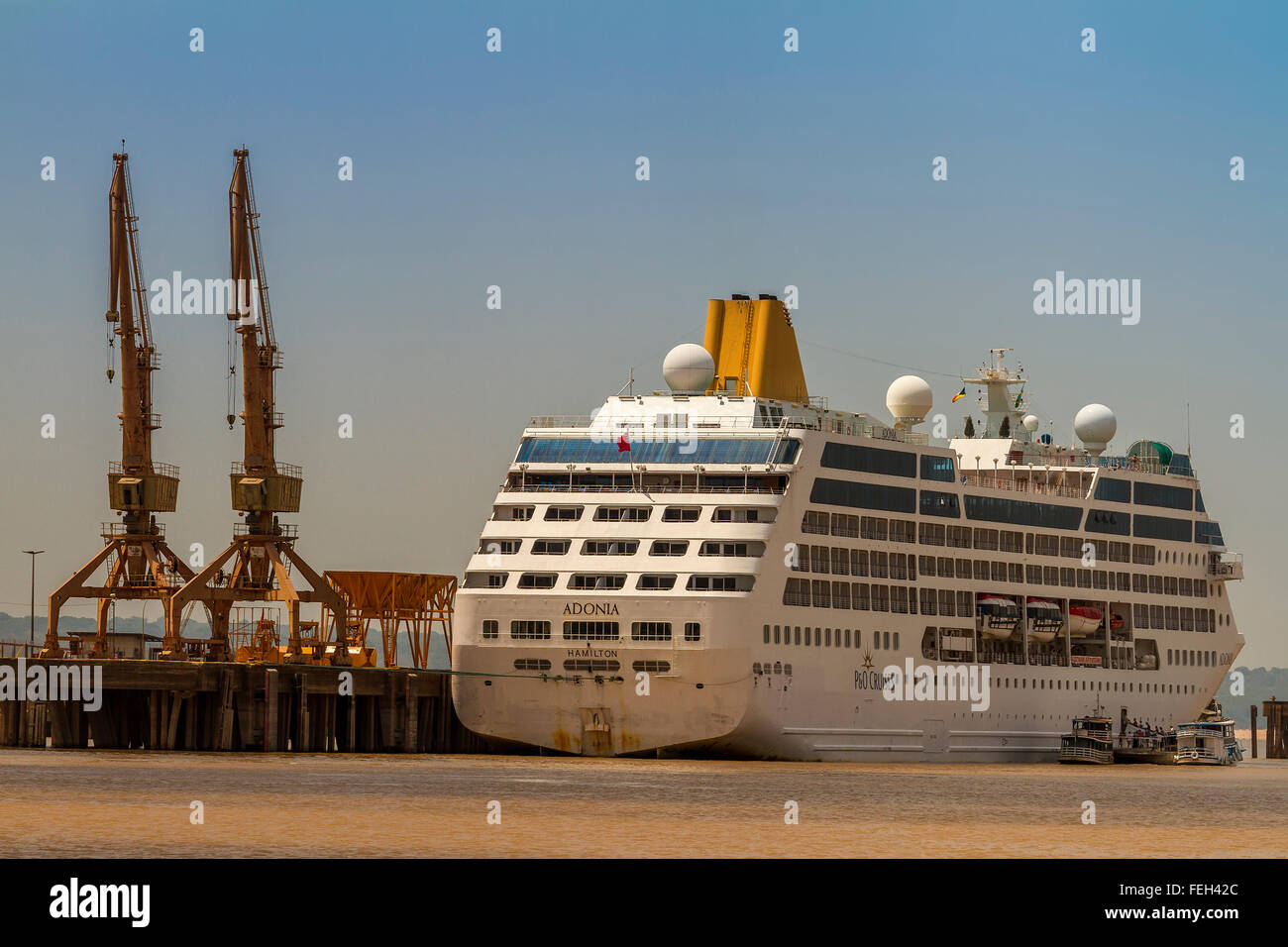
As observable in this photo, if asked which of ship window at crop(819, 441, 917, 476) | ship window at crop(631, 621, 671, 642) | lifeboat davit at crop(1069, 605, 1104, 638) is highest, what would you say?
ship window at crop(819, 441, 917, 476)

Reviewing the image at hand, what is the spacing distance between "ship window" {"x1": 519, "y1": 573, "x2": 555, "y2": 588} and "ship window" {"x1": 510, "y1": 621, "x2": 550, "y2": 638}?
1423 millimetres

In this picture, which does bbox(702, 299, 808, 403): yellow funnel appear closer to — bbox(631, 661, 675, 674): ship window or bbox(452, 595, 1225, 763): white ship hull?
bbox(452, 595, 1225, 763): white ship hull

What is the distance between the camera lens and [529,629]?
8325 centimetres

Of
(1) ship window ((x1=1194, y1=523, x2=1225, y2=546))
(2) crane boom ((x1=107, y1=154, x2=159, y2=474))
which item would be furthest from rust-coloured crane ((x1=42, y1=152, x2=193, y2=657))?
(1) ship window ((x1=1194, y1=523, x2=1225, y2=546))

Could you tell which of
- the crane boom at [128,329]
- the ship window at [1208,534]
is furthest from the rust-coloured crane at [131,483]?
the ship window at [1208,534]

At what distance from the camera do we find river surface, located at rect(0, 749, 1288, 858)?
159 ft

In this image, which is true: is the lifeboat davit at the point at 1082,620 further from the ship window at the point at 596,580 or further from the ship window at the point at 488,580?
the ship window at the point at 488,580

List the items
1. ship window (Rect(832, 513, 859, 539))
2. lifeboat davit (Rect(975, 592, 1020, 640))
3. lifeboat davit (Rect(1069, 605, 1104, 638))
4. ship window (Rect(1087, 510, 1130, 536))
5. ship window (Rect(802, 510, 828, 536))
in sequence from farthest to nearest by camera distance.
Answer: ship window (Rect(1087, 510, 1130, 536)), lifeboat davit (Rect(1069, 605, 1104, 638)), lifeboat davit (Rect(975, 592, 1020, 640)), ship window (Rect(832, 513, 859, 539)), ship window (Rect(802, 510, 828, 536))

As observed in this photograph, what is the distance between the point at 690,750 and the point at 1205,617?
Result: 40588 mm

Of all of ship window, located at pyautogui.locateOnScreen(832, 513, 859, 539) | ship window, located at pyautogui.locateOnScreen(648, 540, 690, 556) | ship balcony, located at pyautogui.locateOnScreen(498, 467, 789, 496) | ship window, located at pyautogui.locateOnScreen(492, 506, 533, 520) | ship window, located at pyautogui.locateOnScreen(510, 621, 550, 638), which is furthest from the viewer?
ship window, located at pyautogui.locateOnScreen(832, 513, 859, 539)

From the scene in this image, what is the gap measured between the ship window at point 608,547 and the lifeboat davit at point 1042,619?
2402 cm

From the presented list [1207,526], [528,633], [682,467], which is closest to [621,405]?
[682,467]

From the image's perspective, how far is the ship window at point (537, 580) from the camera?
3292 inches
